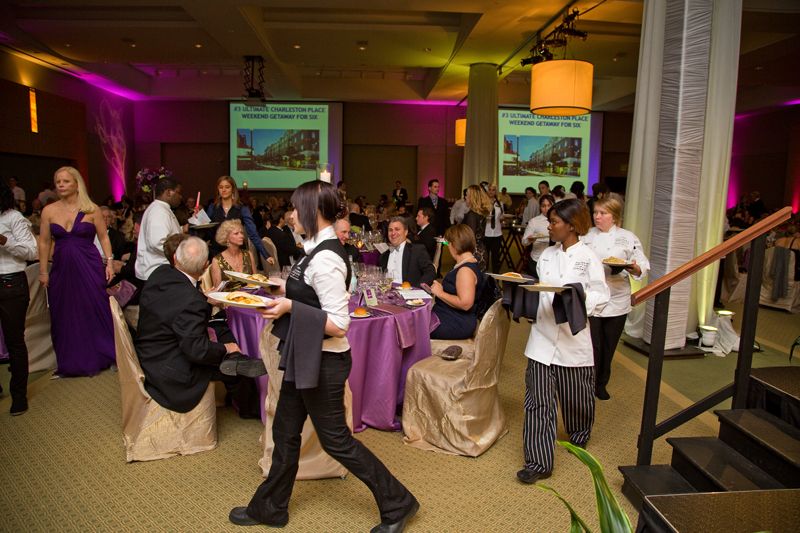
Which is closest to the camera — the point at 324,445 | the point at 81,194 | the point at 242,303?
the point at 242,303

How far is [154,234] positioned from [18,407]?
148 centimetres

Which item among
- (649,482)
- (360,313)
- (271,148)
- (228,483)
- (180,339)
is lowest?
(228,483)

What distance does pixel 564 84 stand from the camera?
601 cm

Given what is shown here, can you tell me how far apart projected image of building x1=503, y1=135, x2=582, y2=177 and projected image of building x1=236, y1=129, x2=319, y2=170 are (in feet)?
19.4

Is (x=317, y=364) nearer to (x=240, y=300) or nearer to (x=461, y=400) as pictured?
(x=240, y=300)

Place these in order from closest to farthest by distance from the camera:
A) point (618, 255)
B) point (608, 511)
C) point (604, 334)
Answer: point (608, 511)
point (604, 334)
point (618, 255)

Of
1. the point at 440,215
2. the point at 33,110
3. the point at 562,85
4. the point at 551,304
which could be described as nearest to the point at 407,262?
the point at 551,304

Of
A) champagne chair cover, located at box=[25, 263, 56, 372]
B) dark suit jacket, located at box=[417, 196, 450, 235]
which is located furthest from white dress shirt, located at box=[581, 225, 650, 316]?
dark suit jacket, located at box=[417, 196, 450, 235]

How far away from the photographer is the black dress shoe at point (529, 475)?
2.94 m

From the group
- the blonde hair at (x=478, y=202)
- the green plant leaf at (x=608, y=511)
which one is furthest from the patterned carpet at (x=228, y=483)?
the blonde hair at (x=478, y=202)

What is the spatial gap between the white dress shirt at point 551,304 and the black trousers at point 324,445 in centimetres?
104

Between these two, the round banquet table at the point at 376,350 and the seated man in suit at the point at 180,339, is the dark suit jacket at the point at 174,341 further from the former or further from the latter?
the round banquet table at the point at 376,350

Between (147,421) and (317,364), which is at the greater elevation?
(317,364)

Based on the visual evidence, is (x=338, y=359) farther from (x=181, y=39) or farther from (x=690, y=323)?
(x=181, y=39)
